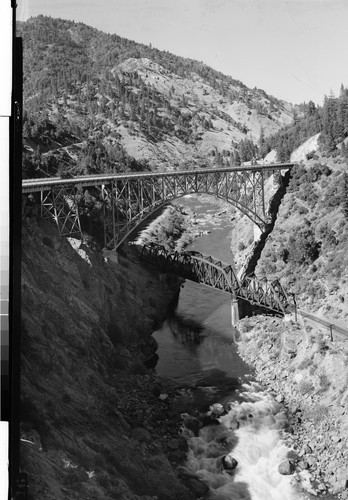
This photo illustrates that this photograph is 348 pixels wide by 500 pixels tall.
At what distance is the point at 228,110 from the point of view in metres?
126

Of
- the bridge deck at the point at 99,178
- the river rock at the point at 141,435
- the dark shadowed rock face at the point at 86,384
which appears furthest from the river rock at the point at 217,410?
the bridge deck at the point at 99,178

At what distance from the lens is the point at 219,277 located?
32.2m

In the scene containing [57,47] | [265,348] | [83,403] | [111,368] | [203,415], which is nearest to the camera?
[83,403]

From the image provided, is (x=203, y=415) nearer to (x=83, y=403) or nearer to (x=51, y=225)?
(x=83, y=403)

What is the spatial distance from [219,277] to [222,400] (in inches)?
387

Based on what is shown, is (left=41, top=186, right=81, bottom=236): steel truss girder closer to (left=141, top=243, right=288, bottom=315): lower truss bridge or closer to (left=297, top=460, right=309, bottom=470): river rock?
(left=141, top=243, right=288, bottom=315): lower truss bridge

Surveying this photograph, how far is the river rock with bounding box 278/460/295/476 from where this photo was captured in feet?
62.1

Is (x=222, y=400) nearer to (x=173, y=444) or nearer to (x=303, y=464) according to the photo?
(x=173, y=444)

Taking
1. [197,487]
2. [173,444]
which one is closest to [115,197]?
[173,444]

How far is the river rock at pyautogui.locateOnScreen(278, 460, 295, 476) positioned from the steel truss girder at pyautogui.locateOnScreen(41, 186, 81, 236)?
14.6 meters

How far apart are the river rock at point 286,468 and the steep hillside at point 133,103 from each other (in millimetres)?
42205

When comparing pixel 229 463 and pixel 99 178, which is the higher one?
pixel 99 178

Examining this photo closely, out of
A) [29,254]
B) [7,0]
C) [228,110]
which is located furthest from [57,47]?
[7,0]

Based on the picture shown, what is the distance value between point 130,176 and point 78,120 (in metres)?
63.6
